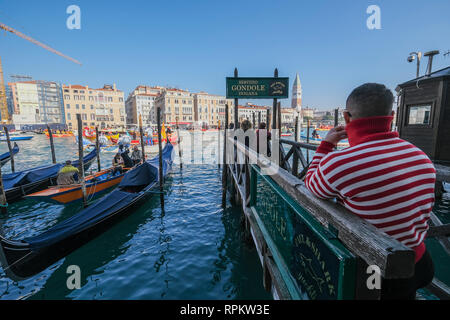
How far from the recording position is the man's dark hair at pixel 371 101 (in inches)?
48.1

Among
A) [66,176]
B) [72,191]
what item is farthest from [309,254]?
[66,176]

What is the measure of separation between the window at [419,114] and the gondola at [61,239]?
1077cm

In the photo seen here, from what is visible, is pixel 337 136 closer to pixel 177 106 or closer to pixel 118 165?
pixel 118 165

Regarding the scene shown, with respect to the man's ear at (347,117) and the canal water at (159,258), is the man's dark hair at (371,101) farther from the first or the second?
the canal water at (159,258)

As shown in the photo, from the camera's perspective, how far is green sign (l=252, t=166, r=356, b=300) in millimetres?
1201

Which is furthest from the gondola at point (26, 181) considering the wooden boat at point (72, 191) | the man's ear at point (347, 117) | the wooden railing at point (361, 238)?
the man's ear at point (347, 117)

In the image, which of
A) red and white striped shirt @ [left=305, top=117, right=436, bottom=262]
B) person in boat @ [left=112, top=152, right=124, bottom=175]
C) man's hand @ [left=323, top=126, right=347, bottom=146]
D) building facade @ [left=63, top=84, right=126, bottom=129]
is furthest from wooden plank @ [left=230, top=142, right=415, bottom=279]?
building facade @ [left=63, top=84, right=126, bottom=129]

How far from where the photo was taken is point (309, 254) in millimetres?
1662

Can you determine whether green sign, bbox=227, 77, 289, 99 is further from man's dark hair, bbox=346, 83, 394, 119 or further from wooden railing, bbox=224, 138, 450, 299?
man's dark hair, bbox=346, 83, 394, 119

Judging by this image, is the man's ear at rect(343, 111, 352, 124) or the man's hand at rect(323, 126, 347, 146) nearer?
the man's ear at rect(343, 111, 352, 124)

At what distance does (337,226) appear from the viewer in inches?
50.1
